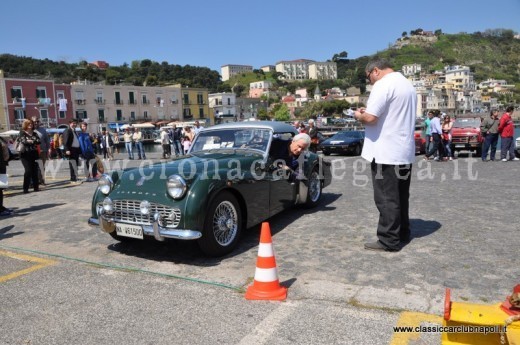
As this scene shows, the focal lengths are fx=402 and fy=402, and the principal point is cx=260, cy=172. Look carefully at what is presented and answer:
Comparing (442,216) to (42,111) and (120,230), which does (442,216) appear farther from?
(42,111)

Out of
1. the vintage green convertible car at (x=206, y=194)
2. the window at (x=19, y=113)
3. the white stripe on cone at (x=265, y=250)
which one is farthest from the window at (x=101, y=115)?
the white stripe on cone at (x=265, y=250)

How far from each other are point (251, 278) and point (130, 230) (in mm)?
1490

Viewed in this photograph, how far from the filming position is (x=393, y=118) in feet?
14.6

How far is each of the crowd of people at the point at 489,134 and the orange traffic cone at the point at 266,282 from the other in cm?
1248

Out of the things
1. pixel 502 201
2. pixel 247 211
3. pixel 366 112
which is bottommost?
pixel 502 201

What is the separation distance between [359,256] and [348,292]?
3.30ft

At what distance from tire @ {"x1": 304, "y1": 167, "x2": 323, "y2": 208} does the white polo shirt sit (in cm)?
244

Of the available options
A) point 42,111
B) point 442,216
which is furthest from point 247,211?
point 42,111

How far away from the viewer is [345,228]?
5.67 meters

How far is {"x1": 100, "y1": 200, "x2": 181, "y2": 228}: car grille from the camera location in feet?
13.9

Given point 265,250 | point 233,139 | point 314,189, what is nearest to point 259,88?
point 314,189

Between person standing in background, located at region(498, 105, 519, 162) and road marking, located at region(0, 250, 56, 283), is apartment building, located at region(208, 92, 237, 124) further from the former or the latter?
road marking, located at region(0, 250, 56, 283)

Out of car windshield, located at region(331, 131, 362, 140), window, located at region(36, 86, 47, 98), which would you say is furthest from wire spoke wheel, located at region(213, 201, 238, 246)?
window, located at region(36, 86, 47, 98)

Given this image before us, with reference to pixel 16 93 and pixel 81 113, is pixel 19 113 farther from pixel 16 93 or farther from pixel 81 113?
pixel 81 113
